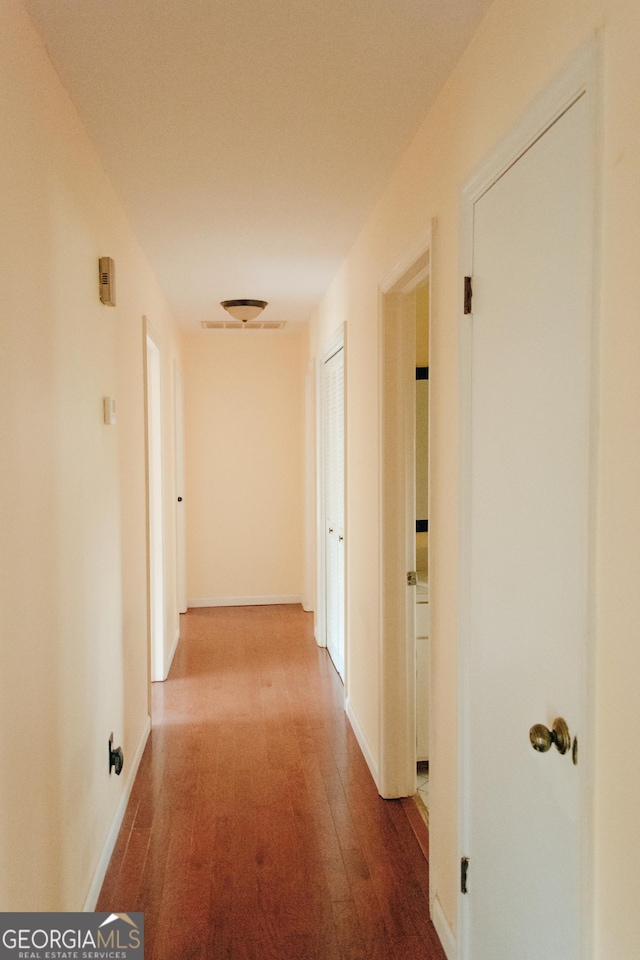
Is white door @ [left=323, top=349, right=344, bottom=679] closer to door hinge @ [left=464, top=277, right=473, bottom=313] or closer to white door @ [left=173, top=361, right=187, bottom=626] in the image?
white door @ [left=173, top=361, right=187, bottom=626]

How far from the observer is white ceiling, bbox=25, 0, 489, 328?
170 centimetres

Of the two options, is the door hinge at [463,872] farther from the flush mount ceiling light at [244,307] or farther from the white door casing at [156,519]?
the flush mount ceiling light at [244,307]

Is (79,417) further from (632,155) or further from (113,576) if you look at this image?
(632,155)

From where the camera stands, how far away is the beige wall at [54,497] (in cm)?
151

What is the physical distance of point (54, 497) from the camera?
6.14ft

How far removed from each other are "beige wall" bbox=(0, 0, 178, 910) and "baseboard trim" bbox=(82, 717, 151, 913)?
0.05m

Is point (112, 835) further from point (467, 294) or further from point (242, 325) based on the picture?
point (242, 325)

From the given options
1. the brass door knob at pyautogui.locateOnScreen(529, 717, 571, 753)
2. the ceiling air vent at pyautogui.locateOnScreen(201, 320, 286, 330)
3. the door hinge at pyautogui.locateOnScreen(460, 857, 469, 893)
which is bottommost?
the door hinge at pyautogui.locateOnScreen(460, 857, 469, 893)

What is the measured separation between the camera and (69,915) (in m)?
1.93

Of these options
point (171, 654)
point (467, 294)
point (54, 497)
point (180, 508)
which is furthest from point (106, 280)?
point (180, 508)

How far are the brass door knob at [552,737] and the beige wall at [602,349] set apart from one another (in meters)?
0.13

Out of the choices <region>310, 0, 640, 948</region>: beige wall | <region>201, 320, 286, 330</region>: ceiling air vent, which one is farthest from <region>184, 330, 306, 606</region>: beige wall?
<region>310, 0, 640, 948</region>: beige wall

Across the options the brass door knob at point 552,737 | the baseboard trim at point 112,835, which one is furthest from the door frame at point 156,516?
A: the brass door knob at point 552,737

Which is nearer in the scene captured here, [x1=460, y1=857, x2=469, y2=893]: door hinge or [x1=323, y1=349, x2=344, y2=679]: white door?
[x1=460, y1=857, x2=469, y2=893]: door hinge
